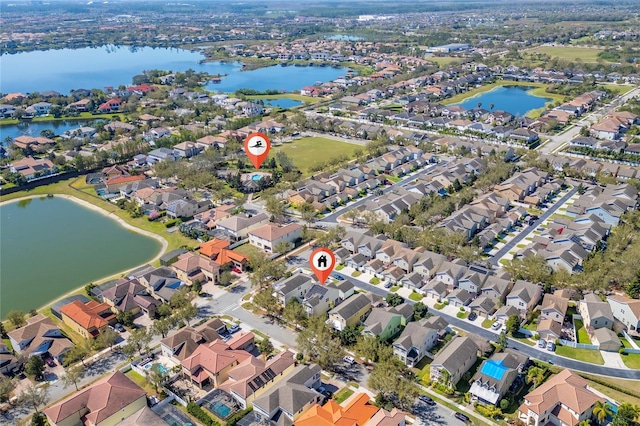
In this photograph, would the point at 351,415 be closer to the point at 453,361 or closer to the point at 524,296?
the point at 453,361

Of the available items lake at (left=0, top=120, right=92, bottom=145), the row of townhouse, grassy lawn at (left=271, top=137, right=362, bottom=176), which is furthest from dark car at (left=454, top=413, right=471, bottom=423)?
lake at (left=0, top=120, right=92, bottom=145)

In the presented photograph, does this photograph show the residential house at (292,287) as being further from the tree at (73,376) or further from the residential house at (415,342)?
the tree at (73,376)

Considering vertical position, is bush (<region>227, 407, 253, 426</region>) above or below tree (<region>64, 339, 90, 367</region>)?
below

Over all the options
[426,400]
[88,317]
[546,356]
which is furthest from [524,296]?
[88,317]

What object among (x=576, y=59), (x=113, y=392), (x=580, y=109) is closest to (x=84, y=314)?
(x=113, y=392)

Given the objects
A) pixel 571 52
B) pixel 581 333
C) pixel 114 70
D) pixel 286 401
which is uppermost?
pixel 571 52

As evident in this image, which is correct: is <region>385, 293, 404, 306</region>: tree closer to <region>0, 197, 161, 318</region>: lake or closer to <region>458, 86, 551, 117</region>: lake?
<region>0, 197, 161, 318</region>: lake
